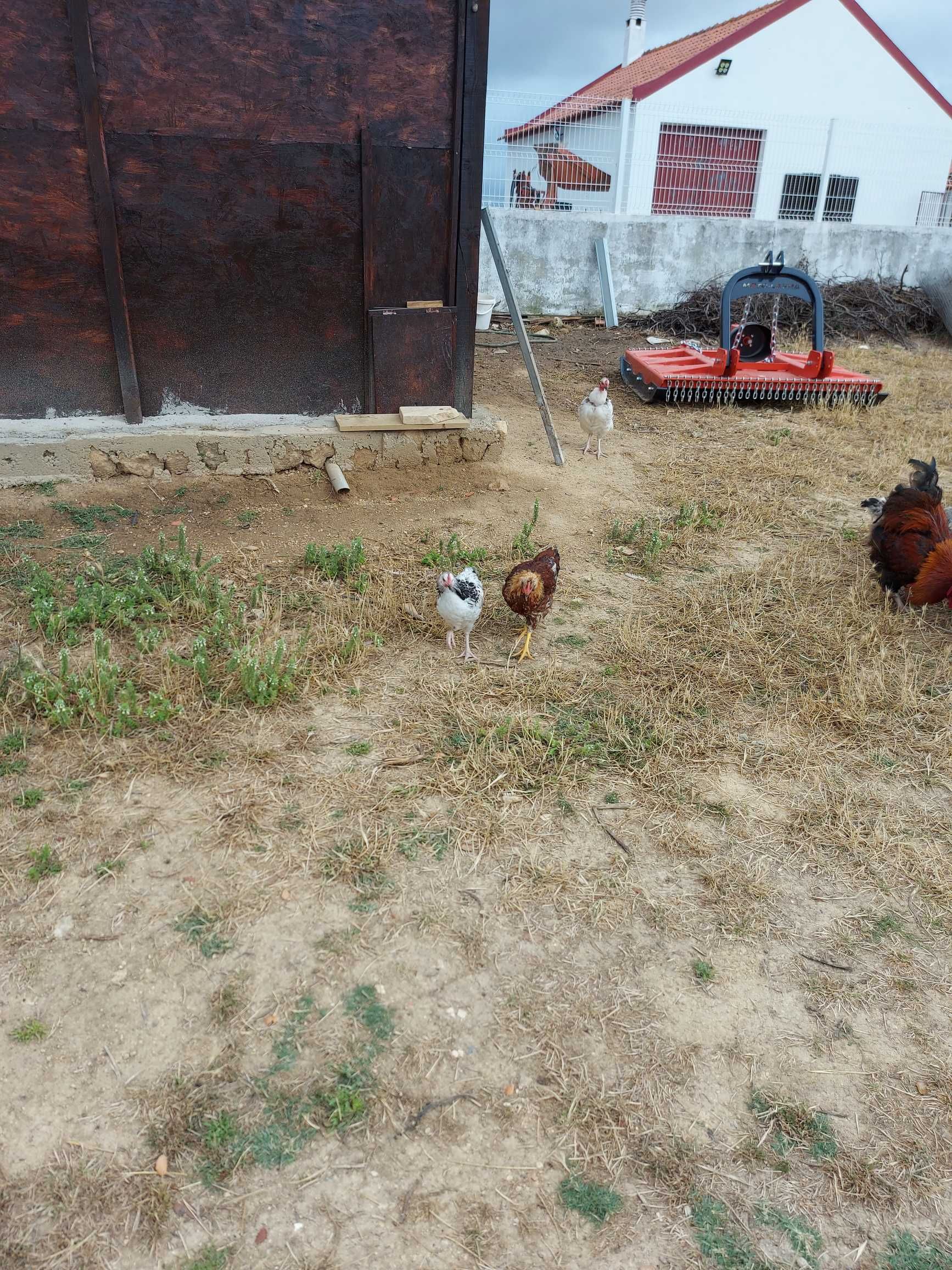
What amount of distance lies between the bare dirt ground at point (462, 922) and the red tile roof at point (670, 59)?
17965mm

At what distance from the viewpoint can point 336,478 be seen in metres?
5.54

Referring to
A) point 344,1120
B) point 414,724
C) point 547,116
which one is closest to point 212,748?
point 414,724

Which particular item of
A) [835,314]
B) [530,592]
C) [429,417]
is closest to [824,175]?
[835,314]

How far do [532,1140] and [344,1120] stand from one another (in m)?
0.46

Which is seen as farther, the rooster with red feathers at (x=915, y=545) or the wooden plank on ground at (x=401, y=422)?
the wooden plank on ground at (x=401, y=422)

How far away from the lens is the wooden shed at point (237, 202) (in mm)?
4898

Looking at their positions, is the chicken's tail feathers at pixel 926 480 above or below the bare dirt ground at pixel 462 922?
above

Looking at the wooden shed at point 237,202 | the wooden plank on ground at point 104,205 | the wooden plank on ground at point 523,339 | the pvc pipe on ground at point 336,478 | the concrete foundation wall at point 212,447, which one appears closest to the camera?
the wooden plank on ground at point 104,205

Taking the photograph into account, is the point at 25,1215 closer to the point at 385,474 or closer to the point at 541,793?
the point at 541,793

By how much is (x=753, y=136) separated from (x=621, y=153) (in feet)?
22.4

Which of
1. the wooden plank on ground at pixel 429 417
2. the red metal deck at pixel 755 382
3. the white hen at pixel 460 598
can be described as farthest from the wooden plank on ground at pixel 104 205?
the red metal deck at pixel 755 382

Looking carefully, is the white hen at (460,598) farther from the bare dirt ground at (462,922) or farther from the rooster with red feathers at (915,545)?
the rooster with red feathers at (915,545)

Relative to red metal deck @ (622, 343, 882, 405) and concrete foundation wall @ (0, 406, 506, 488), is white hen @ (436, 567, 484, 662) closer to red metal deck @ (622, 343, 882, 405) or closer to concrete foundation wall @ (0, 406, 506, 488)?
concrete foundation wall @ (0, 406, 506, 488)

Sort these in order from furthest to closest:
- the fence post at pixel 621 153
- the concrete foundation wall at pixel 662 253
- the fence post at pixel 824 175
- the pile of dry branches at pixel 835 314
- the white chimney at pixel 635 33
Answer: the white chimney at pixel 635 33
the fence post at pixel 824 175
the fence post at pixel 621 153
the concrete foundation wall at pixel 662 253
the pile of dry branches at pixel 835 314
